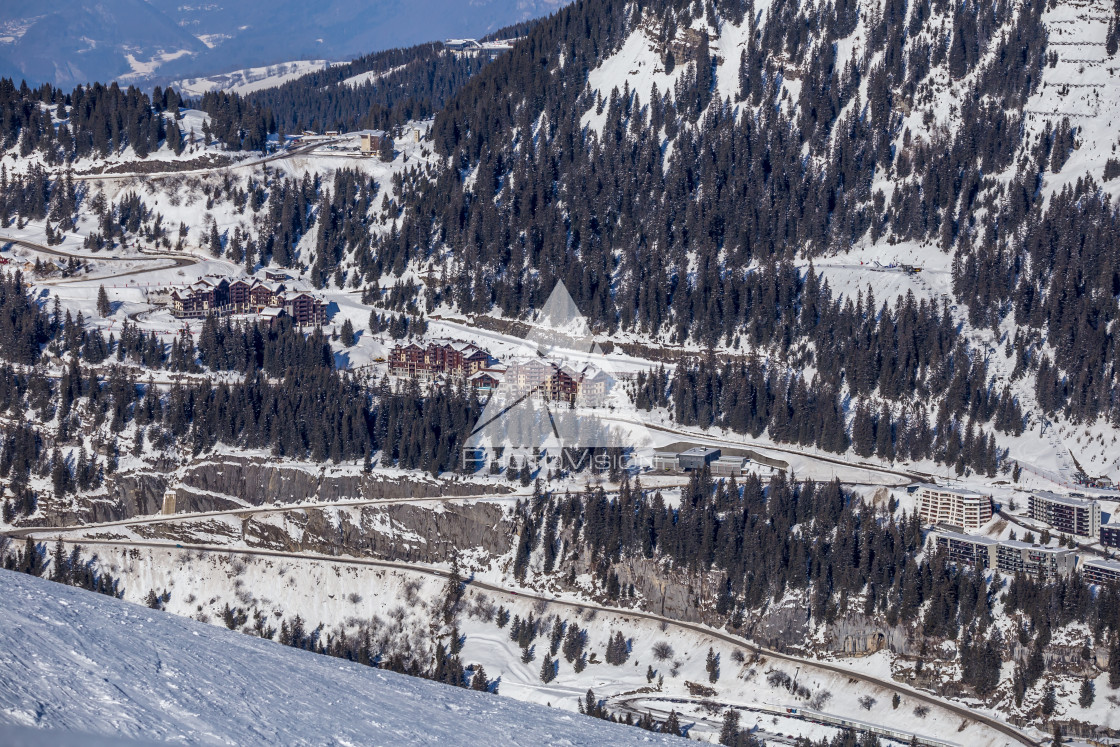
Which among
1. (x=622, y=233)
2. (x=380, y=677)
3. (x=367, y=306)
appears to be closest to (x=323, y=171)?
(x=367, y=306)

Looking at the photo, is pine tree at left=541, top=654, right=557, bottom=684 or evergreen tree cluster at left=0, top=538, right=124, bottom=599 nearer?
pine tree at left=541, top=654, right=557, bottom=684

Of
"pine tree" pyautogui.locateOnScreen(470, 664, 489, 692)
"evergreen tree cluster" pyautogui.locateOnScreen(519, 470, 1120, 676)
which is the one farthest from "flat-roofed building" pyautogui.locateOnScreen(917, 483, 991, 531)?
"pine tree" pyautogui.locateOnScreen(470, 664, 489, 692)

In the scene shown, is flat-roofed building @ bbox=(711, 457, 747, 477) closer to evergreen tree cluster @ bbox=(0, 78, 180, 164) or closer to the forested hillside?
the forested hillside

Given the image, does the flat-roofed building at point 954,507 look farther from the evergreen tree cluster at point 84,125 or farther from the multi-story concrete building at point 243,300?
the evergreen tree cluster at point 84,125

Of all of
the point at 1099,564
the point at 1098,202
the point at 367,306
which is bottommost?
the point at 1099,564

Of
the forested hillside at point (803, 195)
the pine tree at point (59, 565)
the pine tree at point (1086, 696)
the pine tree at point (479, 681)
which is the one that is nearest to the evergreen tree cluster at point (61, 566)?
the pine tree at point (59, 565)

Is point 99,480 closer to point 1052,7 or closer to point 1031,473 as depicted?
point 1031,473
